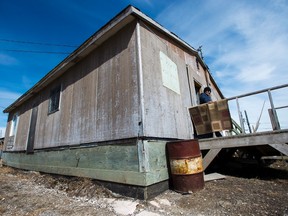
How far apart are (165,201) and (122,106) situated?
7.30 ft

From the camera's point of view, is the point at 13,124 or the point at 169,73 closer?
the point at 169,73

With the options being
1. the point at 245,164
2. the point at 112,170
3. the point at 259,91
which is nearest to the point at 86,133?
the point at 112,170

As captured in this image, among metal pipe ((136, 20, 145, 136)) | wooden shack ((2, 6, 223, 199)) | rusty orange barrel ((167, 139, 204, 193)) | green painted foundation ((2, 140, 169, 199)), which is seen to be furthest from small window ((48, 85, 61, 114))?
rusty orange barrel ((167, 139, 204, 193))

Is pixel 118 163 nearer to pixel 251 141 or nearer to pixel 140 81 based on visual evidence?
pixel 140 81

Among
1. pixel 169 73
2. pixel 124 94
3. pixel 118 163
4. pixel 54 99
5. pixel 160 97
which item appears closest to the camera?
pixel 118 163

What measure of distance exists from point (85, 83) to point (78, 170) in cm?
269

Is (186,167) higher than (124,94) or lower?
lower

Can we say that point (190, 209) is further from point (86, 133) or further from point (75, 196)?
point (86, 133)

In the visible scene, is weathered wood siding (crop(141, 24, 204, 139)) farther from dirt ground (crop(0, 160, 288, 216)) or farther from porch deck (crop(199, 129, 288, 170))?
dirt ground (crop(0, 160, 288, 216))

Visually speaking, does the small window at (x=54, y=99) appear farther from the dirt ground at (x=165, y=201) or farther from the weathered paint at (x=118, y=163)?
the dirt ground at (x=165, y=201)

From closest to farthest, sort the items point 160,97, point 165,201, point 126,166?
point 165,201 → point 126,166 → point 160,97

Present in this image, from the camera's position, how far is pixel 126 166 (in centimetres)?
375

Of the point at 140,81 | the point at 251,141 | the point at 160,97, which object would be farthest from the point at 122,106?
the point at 251,141

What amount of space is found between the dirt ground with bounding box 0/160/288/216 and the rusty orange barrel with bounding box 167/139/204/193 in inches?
7.0
